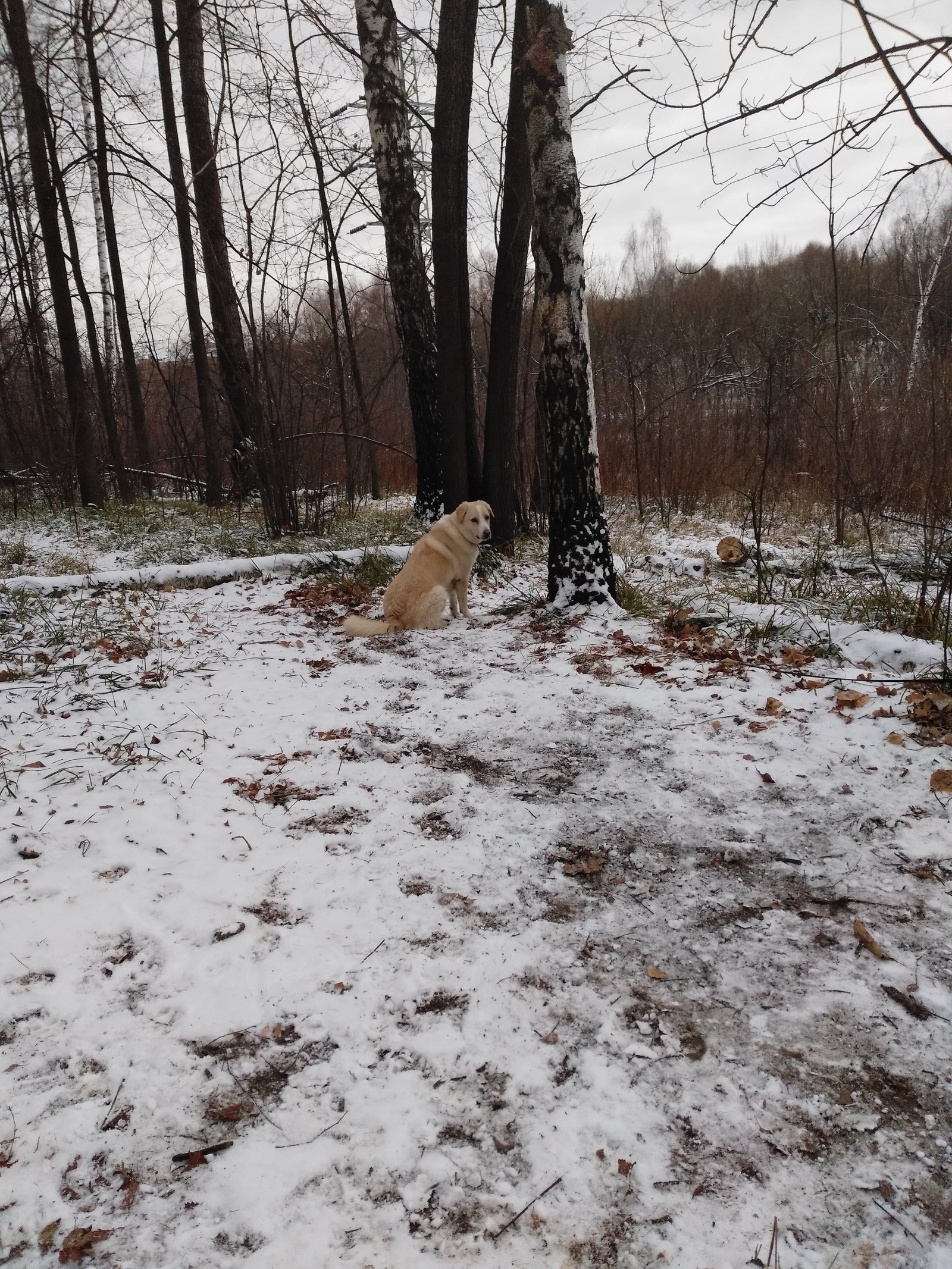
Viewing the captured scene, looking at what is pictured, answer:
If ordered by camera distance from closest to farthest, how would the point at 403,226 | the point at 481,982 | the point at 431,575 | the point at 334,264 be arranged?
the point at 481,982
the point at 431,575
the point at 403,226
the point at 334,264

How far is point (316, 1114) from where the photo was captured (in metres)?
1.61

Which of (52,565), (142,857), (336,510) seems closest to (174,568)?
(52,565)

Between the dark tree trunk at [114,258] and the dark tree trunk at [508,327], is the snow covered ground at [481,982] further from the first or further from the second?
the dark tree trunk at [114,258]

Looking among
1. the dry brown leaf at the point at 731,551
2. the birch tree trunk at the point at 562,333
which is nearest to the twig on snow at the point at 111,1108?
the birch tree trunk at the point at 562,333

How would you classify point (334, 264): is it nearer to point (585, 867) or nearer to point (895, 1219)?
point (585, 867)

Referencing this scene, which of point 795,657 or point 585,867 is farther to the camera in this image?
point 795,657

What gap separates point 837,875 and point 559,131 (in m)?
5.02

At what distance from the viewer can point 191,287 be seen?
38.7 feet

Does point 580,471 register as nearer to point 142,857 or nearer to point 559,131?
point 559,131

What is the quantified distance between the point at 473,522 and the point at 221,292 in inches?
239

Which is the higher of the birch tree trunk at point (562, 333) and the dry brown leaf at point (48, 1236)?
the birch tree trunk at point (562, 333)

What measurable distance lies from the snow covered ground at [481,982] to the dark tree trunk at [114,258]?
830 centimetres

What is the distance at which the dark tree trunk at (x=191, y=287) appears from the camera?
35.6 feet

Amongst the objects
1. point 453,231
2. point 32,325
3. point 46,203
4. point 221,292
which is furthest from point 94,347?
point 453,231
